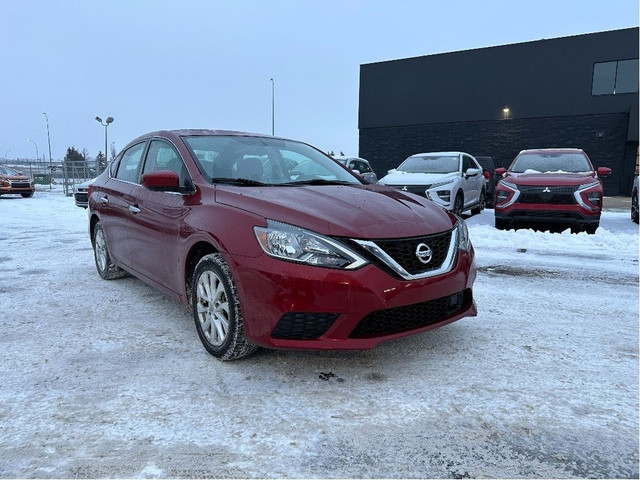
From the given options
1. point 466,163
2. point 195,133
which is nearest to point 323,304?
point 195,133

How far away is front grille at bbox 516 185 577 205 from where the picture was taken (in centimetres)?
820

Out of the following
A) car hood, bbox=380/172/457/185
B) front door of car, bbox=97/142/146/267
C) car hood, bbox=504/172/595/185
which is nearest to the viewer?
front door of car, bbox=97/142/146/267

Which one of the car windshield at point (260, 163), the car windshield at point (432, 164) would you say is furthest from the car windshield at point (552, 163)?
the car windshield at point (260, 163)

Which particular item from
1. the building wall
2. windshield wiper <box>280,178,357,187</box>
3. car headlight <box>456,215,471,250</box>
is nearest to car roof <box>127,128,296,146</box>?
windshield wiper <box>280,178,357,187</box>

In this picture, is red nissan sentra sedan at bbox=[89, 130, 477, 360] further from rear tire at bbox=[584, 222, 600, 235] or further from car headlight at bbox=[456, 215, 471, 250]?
rear tire at bbox=[584, 222, 600, 235]

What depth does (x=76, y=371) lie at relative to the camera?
293 centimetres

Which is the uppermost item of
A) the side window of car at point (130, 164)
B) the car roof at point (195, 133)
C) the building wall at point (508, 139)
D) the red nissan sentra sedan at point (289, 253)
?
the building wall at point (508, 139)

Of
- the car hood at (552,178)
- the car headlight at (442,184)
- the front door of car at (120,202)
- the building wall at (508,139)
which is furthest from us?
the building wall at (508,139)

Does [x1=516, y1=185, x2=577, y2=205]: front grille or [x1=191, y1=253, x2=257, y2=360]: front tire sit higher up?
[x1=516, y1=185, x2=577, y2=205]: front grille

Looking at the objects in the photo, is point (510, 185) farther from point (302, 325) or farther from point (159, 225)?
point (302, 325)

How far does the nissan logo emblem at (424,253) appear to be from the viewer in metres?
2.84

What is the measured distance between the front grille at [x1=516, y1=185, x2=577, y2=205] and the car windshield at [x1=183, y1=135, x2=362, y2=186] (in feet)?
17.5

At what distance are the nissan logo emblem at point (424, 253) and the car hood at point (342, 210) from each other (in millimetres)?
90

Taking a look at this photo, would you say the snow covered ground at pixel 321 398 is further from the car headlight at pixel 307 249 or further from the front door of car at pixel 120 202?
the car headlight at pixel 307 249
